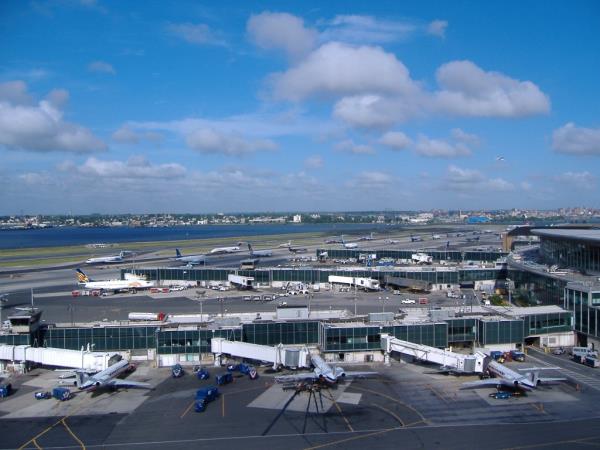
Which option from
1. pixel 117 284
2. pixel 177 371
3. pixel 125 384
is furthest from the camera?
pixel 117 284

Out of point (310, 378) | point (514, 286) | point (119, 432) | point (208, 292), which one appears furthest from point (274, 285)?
point (119, 432)

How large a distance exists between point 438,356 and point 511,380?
24.9 ft

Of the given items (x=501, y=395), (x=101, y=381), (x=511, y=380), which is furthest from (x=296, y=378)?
(x=511, y=380)

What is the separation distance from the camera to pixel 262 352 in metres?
47.0

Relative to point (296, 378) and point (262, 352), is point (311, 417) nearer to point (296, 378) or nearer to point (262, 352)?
point (296, 378)

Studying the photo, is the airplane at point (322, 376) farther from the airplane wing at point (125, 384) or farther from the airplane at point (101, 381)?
the airplane at point (101, 381)

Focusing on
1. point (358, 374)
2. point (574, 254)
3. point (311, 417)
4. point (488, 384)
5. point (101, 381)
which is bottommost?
point (311, 417)

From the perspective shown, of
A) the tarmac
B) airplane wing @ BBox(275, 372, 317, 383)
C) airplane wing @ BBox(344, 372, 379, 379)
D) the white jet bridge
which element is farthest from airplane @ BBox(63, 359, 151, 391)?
airplane wing @ BBox(344, 372, 379, 379)

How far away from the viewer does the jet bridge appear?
1726 inches

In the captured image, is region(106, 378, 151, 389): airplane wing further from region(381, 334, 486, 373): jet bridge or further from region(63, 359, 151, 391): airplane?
region(381, 334, 486, 373): jet bridge

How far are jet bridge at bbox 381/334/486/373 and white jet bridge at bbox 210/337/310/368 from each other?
8208 mm

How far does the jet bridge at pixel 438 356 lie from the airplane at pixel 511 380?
152cm

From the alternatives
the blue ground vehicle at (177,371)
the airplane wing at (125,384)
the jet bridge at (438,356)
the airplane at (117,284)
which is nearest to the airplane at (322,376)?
the jet bridge at (438,356)

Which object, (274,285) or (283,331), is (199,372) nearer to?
(283,331)
